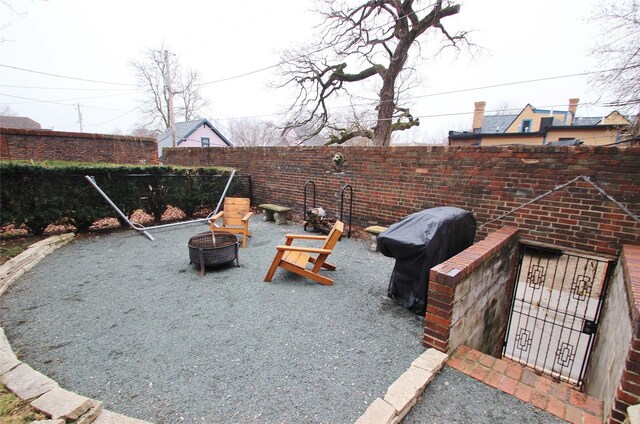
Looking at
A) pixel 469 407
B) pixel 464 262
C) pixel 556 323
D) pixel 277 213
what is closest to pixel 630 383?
pixel 469 407

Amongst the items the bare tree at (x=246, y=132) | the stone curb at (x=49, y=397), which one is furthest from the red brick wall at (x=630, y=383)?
the bare tree at (x=246, y=132)

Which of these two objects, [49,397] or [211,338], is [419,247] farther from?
[49,397]

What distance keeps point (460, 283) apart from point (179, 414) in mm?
2234

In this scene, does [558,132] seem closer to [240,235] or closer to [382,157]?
[382,157]

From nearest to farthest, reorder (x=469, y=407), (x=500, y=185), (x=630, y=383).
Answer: (x=630, y=383) < (x=469, y=407) < (x=500, y=185)

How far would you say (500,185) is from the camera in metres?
4.12

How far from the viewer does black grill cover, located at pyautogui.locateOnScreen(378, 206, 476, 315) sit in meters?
2.87

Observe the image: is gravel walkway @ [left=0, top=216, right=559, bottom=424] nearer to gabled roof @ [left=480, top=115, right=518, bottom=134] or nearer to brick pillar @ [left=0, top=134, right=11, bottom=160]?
brick pillar @ [left=0, top=134, right=11, bottom=160]

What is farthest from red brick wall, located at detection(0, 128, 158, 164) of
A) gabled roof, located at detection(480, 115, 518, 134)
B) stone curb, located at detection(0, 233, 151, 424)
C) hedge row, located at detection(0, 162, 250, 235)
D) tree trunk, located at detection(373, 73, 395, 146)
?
gabled roof, located at detection(480, 115, 518, 134)

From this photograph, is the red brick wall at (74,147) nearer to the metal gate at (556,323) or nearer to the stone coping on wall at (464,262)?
the stone coping on wall at (464,262)

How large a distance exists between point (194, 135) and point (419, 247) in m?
22.7

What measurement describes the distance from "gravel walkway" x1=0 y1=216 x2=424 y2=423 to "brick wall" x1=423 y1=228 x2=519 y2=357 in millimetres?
325

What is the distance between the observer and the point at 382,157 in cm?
539

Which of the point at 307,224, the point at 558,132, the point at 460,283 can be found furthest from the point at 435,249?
the point at 558,132
